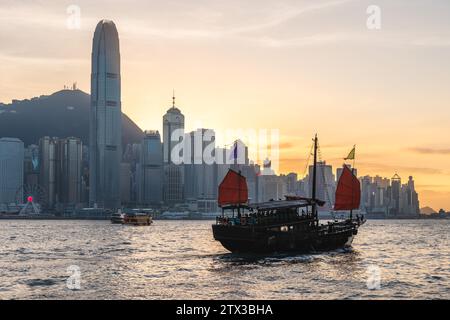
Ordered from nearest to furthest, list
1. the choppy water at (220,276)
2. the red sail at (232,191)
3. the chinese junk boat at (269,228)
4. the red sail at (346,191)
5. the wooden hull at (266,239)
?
1. the choppy water at (220,276)
2. the wooden hull at (266,239)
3. the chinese junk boat at (269,228)
4. the red sail at (232,191)
5. the red sail at (346,191)

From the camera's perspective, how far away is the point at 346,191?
91438mm

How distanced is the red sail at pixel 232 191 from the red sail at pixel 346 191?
64.2ft

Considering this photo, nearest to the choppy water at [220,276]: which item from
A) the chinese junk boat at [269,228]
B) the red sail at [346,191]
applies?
the chinese junk boat at [269,228]

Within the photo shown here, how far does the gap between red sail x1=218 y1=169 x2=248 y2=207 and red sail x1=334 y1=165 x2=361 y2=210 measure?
1956 centimetres

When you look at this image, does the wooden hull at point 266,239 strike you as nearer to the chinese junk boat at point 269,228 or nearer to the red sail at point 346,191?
the chinese junk boat at point 269,228

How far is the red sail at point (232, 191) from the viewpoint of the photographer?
76.8m

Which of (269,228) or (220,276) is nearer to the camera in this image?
(220,276)

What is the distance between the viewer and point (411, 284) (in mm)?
50938

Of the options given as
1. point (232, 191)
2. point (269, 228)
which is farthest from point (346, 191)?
point (269, 228)

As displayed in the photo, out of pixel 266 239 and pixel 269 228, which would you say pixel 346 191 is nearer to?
pixel 269 228

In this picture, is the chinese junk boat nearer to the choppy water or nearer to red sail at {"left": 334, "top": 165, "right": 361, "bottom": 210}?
the choppy water

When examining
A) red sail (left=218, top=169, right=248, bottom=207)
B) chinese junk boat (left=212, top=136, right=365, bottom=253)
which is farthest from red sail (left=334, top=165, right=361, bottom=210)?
red sail (left=218, top=169, right=248, bottom=207)

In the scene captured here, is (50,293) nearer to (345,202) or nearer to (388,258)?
(388,258)

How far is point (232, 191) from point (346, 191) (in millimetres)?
22668
